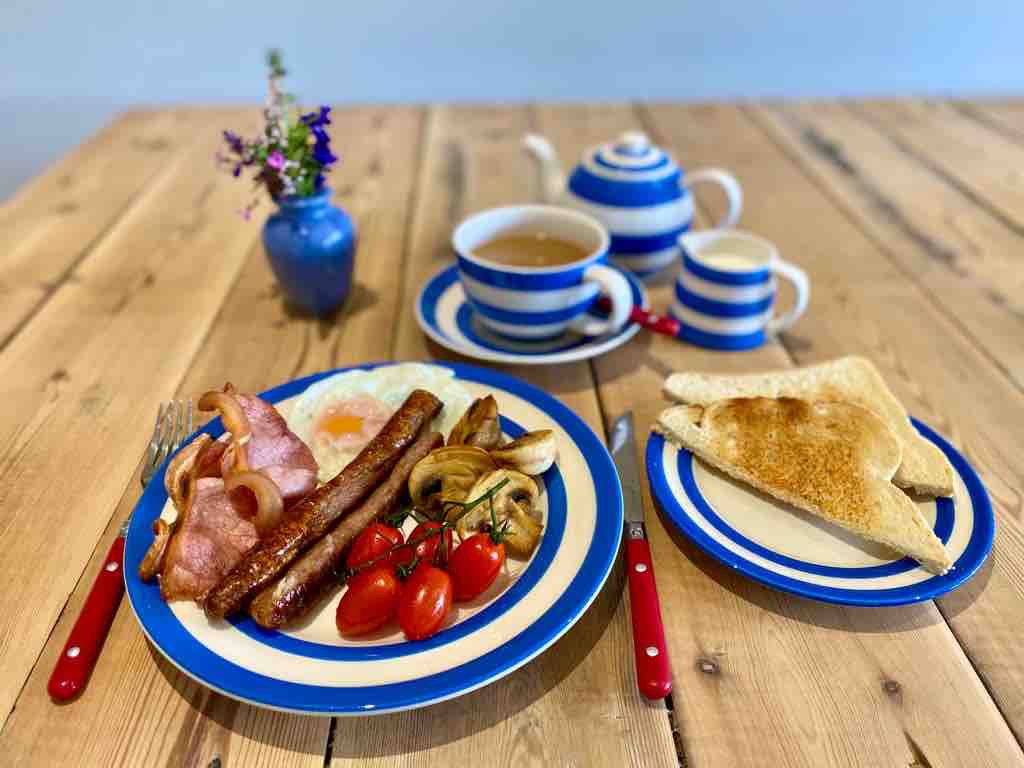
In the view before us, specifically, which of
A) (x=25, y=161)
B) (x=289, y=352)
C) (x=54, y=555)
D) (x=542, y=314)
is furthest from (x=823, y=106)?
(x=25, y=161)

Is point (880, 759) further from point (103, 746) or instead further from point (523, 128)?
point (523, 128)

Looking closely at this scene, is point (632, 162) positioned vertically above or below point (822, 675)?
above

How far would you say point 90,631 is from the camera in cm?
101

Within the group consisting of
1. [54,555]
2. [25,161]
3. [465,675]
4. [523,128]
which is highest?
[465,675]

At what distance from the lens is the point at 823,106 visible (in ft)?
10.7

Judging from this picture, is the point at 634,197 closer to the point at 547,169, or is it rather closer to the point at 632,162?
the point at 632,162

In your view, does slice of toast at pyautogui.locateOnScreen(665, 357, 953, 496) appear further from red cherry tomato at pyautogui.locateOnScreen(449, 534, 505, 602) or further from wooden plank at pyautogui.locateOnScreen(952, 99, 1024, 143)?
wooden plank at pyautogui.locateOnScreen(952, 99, 1024, 143)

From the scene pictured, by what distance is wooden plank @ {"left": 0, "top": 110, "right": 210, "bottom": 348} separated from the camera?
75.7 inches

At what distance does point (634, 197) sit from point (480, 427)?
2.87ft

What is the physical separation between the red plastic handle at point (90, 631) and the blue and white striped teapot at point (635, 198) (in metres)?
1.30

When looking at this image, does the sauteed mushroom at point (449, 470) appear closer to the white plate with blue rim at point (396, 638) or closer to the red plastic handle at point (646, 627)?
the white plate with blue rim at point (396, 638)

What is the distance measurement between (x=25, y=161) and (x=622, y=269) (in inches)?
149

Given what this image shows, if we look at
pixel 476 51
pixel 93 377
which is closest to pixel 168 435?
pixel 93 377

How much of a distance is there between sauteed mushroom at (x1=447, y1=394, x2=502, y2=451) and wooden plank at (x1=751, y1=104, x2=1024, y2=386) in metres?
1.17
